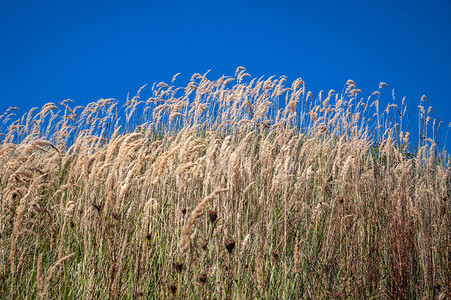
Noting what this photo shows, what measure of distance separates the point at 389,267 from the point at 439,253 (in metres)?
0.50

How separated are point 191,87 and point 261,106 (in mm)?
1528

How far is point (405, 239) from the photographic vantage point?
2.04 metres

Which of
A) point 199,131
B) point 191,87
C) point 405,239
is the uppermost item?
point 191,87

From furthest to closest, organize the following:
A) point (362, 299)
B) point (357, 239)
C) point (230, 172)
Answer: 1. point (357, 239)
2. point (230, 172)
3. point (362, 299)

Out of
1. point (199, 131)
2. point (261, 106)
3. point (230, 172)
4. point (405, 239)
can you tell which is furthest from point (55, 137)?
point (405, 239)

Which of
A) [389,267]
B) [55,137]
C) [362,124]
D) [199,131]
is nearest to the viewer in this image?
[389,267]

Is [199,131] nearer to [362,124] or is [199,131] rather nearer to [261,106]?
[261,106]

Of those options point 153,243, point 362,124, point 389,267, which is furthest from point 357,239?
point 362,124

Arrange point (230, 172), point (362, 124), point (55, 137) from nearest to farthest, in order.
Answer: point (230, 172) → point (362, 124) → point (55, 137)

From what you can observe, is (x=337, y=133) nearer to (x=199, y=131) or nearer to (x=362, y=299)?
(x=199, y=131)

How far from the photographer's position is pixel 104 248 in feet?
6.69

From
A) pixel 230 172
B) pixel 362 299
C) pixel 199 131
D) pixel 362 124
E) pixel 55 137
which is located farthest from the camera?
pixel 199 131

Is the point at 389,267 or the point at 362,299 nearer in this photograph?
the point at 362,299

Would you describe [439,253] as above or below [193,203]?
below
